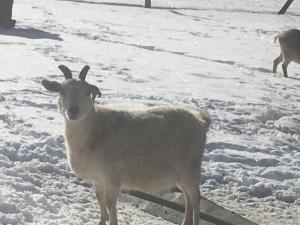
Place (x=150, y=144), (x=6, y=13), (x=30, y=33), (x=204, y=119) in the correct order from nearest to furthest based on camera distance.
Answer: (x=150, y=144) → (x=204, y=119) → (x=30, y=33) → (x=6, y=13)

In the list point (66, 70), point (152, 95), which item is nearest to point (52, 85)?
point (66, 70)

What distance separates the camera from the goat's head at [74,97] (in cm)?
536

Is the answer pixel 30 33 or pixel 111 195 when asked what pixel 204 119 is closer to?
pixel 111 195

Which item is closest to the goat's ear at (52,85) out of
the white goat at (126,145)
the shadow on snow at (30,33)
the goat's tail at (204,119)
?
the white goat at (126,145)

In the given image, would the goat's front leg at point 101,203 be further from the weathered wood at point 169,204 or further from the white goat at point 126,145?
the weathered wood at point 169,204

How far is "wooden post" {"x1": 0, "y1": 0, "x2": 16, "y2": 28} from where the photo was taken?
1780 cm

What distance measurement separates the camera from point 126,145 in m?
5.62

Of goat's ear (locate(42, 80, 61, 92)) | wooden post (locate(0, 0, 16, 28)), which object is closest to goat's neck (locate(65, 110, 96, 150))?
goat's ear (locate(42, 80, 61, 92))

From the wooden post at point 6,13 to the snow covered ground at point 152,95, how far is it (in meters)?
0.59

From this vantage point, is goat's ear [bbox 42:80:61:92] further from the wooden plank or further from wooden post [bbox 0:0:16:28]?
wooden post [bbox 0:0:16:28]

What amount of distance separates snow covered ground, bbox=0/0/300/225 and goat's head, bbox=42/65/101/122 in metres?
1.12

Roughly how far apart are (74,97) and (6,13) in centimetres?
1335

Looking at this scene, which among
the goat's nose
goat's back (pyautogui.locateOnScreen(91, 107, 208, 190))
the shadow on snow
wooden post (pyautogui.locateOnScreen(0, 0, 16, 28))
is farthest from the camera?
wooden post (pyautogui.locateOnScreen(0, 0, 16, 28))

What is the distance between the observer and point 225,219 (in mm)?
6543
